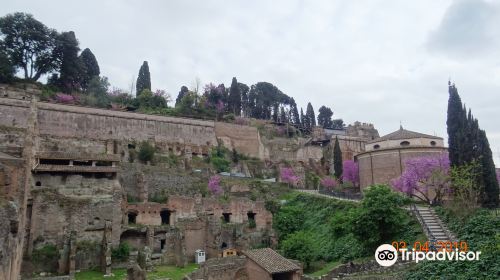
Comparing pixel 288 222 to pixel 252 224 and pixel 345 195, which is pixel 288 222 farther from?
pixel 345 195

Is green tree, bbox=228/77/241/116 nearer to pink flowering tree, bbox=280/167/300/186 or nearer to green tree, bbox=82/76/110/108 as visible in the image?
green tree, bbox=82/76/110/108

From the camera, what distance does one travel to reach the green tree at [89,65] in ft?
203

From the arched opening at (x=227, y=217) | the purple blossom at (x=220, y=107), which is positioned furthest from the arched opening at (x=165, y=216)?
the purple blossom at (x=220, y=107)

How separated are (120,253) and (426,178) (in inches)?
988

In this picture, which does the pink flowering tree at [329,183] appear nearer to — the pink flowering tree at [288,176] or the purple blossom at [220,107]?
the pink flowering tree at [288,176]

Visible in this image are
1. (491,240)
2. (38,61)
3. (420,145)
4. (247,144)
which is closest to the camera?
(491,240)

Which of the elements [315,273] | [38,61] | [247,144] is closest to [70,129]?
[38,61]

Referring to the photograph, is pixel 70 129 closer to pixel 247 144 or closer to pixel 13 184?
pixel 247 144

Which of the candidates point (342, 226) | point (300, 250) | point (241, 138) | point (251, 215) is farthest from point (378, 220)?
point (241, 138)

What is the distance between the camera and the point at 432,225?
88.1 feet

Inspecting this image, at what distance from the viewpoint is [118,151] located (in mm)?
43031

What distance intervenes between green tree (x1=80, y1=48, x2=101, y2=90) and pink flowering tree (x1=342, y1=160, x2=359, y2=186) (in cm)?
4016

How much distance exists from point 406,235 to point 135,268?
1712 cm

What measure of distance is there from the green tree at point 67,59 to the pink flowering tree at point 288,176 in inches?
1242
